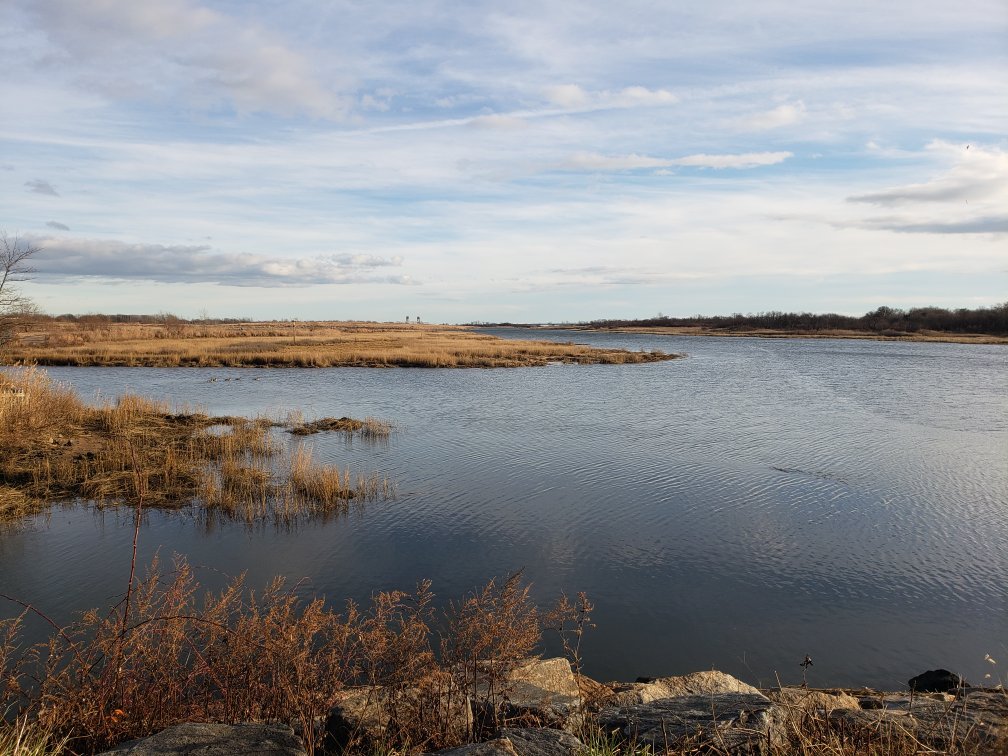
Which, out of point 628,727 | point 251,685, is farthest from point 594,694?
point 251,685

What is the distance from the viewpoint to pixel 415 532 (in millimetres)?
12266

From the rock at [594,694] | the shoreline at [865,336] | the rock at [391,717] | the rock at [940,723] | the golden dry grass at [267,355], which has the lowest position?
Result: the rock at [594,694]

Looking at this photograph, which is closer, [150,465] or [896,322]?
[150,465]

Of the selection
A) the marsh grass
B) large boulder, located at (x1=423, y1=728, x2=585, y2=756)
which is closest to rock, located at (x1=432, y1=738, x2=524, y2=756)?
large boulder, located at (x1=423, y1=728, x2=585, y2=756)

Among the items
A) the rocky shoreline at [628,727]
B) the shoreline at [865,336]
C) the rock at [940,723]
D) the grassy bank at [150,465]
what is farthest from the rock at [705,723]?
the shoreline at [865,336]

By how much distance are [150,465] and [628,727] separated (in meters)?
14.7

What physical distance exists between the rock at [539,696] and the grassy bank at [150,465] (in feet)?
25.2

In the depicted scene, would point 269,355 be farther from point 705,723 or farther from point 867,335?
point 867,335

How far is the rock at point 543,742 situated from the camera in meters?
4.42

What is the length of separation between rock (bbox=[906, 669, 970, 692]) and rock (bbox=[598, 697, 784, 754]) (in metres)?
3.16

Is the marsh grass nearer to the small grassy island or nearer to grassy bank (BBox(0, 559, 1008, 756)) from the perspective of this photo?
grassy bank (BBox(0, 559, 1008, 756))

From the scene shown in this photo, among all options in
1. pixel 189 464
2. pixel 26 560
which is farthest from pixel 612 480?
pixel 26 560

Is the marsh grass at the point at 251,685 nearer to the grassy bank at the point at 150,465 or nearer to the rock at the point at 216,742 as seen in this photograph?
the rock at the point at 216,742

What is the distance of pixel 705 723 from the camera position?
4.76m
